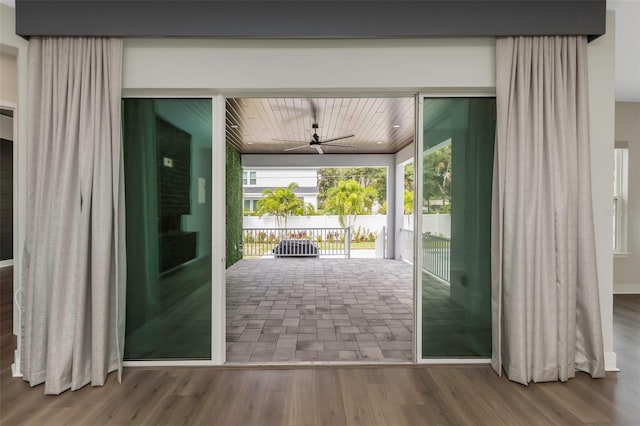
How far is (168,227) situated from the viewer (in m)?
2.90

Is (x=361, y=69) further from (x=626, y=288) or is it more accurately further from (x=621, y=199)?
(x=626, y=288)

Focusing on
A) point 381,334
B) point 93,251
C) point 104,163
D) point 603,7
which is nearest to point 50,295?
point 93,251

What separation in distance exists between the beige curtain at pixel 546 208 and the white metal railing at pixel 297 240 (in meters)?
7.34

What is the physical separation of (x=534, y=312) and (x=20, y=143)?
413 centimetres

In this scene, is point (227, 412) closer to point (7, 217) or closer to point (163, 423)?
point (163, 423)

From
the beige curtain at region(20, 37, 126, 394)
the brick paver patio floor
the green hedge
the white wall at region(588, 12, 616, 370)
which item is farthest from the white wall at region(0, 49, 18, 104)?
the white wall at region(588, 12, 616, 370)

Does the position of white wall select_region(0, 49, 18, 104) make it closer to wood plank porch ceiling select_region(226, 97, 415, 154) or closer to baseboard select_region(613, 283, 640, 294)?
wood plank porch ceiling select_region(226, 97, 415, 154)

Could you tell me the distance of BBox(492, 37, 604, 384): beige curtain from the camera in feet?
8.57

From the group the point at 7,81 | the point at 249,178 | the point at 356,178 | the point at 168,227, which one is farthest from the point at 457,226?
the point at 249,178

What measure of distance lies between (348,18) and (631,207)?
5.35m

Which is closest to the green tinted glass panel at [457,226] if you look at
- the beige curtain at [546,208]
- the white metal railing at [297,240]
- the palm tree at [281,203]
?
the beige curtain at [546,208]

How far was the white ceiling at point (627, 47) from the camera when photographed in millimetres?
2801

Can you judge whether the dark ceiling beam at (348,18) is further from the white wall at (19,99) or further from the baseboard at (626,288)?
the baseboard at (626,288)

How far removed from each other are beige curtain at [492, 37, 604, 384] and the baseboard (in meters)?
3.46
